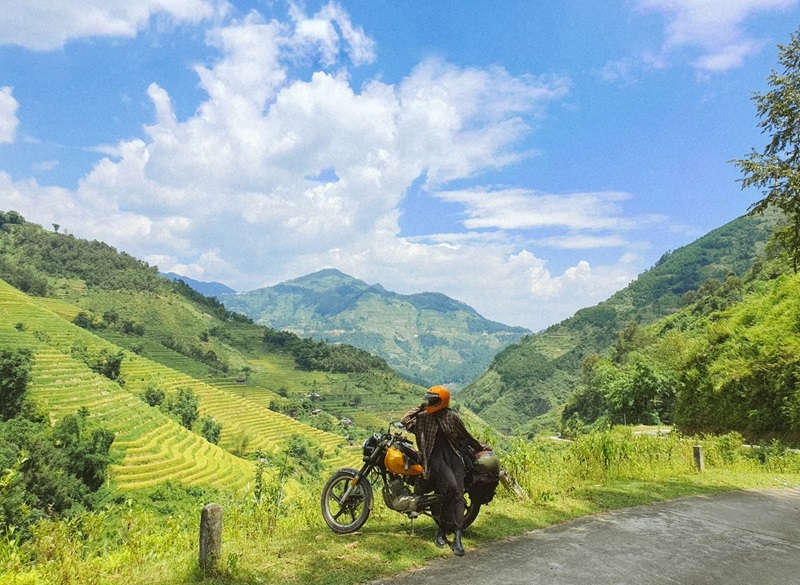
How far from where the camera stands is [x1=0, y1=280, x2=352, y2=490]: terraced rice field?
57375 millimetres

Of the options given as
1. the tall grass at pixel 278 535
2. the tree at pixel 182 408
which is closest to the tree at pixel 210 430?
the tree at pixel 182 408

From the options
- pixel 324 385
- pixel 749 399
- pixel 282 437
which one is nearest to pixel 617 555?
pixel 749 399

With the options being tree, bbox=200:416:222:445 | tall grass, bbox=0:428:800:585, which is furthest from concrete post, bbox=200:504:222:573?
tree, bbox=200:416:222:445

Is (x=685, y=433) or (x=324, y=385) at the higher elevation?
(x=685, y=433)

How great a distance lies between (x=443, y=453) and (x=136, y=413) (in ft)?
248

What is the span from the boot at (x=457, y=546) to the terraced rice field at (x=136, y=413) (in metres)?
43.4

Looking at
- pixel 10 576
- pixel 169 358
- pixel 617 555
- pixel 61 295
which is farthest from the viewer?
pixel 61 295

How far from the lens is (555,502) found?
8.52 m

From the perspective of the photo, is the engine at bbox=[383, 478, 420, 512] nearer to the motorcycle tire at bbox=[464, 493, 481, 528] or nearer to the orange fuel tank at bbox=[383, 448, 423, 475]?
the orange fuel tank at bbox=[383, 448, 423, 475]

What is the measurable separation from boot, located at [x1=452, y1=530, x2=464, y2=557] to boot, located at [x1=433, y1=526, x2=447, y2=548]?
0.52 feet

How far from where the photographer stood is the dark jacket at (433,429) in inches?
238

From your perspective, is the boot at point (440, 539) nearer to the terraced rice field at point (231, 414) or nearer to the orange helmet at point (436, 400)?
the orange helmet at point (436, 400)

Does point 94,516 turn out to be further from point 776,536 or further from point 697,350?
point 697,350

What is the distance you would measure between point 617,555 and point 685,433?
20.0 metres
